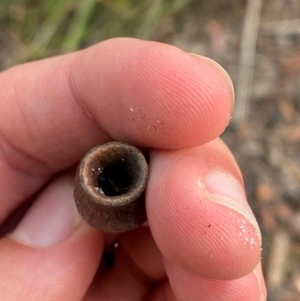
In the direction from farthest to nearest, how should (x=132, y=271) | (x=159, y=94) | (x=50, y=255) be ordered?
1. (x=132, y=271)
2. (x=50, y=255)
3. (x=159, y=94)

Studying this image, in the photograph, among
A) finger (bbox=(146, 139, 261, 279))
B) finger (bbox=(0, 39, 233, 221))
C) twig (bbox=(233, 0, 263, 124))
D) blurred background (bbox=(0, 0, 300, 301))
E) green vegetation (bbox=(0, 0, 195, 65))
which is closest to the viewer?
finger (bbox=(146, 139, 261, 279))

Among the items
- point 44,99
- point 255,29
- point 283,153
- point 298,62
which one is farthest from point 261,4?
point 44,99

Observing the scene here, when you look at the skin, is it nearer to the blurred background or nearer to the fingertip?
the fingertip

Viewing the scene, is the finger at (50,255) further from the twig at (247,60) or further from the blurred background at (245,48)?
the twig at (247,60)

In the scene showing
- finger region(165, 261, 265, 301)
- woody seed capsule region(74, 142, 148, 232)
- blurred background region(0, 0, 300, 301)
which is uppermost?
woody seed capsule region(74, 142, 148, 232)

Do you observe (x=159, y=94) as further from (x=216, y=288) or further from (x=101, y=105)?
(x=216, y=288)

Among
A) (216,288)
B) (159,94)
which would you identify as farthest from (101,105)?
(216,288)

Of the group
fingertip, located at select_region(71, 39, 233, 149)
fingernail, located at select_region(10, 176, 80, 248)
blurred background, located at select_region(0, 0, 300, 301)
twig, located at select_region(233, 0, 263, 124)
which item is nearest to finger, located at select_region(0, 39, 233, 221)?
fingertip, located at select_region(71, 39, 233, 149)
